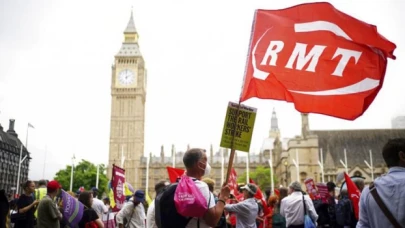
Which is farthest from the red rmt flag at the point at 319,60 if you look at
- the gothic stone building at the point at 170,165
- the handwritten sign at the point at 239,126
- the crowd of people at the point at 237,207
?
the gothic stone building at the point at 170,165

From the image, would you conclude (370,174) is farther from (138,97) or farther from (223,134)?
(223,134)

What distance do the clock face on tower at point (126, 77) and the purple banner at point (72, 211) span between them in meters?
82.6

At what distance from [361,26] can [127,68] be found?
85.7 meters

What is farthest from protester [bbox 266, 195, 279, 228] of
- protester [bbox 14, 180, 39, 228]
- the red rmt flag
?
protester [bbox 14, 180, 39, 228]

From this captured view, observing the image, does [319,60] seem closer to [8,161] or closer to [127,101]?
[8,161]

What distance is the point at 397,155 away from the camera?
3.24 m

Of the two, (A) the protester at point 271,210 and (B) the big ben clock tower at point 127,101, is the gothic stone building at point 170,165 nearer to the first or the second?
(B) the big ben clock tower at point 127,101

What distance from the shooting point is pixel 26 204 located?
823 centimetres

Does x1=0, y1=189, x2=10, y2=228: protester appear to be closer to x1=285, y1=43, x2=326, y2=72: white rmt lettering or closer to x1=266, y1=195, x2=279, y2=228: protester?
x1=285, y1=43, x2=326, y2=72: white rmt lettering

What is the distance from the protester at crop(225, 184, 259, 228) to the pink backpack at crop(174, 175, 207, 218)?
8.21ft

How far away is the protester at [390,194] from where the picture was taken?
3.03 m

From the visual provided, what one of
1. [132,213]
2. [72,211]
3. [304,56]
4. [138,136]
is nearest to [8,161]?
[138,136]

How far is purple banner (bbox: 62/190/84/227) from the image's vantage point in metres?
6.17

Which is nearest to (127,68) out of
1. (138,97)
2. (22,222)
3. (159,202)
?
(138,97)
